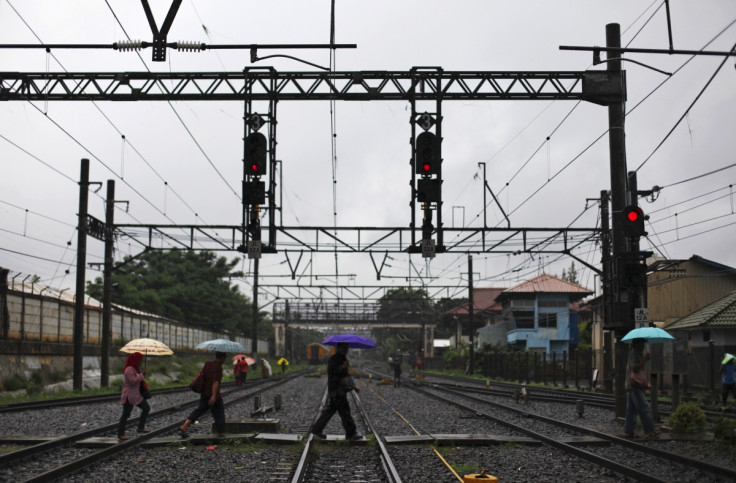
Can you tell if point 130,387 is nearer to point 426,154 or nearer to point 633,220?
point 426,154

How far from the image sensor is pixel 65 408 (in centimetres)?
2356

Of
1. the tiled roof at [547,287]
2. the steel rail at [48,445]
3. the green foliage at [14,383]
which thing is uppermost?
the tiled roof at [547,287]

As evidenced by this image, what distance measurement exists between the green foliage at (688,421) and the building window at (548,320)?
52762mm

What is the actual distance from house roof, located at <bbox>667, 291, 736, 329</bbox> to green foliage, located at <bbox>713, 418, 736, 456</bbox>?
21.7 m

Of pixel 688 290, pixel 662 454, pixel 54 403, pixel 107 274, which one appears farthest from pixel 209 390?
pixel 688 290

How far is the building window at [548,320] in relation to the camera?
66938 millimetres

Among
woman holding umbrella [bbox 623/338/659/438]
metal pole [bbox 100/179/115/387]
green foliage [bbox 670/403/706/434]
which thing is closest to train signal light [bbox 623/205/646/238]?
woman holding umbrella [bbox 623/338/659/438]

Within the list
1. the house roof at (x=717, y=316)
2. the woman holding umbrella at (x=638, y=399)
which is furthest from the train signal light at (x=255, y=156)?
the house roof at (x=717, y=316)

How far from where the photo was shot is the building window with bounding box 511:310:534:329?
67.6 m

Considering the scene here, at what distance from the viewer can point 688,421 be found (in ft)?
48.5

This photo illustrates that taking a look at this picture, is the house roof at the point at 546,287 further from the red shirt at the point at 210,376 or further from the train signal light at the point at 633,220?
the red shirt at the point at 210,376

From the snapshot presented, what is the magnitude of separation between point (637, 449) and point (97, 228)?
24984 mm

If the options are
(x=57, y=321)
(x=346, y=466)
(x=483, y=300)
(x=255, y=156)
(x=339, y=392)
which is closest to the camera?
(x=346, y=466)

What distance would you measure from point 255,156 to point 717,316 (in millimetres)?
25088
